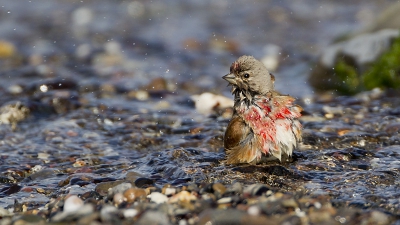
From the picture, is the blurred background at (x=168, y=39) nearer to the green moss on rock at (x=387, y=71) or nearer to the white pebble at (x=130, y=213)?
the green moss on rock at (x=387, y=71)

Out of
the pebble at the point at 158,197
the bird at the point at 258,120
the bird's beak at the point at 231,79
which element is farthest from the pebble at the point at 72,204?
the bird's beak at the point at 231,79

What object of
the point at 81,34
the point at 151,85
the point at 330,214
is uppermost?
the point at 81,34

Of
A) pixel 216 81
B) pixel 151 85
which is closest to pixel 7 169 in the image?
pixel 151 85

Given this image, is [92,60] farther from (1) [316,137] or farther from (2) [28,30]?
(1) [316,137]

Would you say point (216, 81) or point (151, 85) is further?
point (216, 81)

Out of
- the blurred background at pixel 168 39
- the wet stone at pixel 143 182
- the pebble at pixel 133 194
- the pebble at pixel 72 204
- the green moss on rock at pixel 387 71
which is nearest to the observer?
the pebble at pixel 72 204
